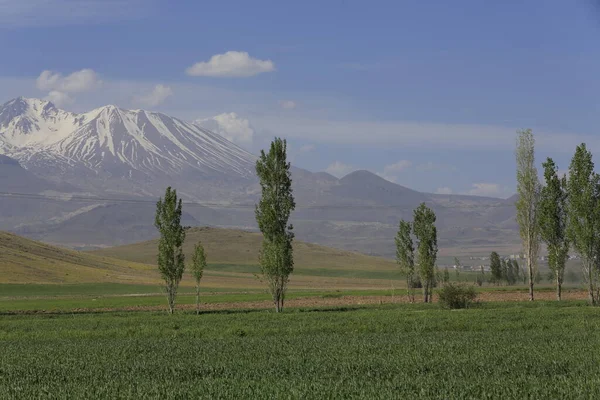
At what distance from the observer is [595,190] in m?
68.2

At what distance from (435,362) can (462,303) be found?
132 feet

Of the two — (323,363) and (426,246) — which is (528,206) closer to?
(426,246)

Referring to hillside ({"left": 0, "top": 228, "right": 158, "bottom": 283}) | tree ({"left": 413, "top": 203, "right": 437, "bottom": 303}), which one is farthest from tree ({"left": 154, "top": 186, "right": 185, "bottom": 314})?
hillside ({"left": 0, "top": 228, "right": 158, "bottom": 283})

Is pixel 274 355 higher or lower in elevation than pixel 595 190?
lower

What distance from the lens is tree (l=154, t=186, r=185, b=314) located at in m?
69.5

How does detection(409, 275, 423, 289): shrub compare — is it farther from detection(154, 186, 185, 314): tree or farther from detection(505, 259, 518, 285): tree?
detection(505, 259, 518, 285): tree

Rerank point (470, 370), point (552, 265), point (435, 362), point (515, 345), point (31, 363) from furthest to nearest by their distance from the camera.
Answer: point (552, 265) < point (515, 345) < point (31, 363) < point (435, 362) < point (470, 370)

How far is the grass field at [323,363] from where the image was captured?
2108cm

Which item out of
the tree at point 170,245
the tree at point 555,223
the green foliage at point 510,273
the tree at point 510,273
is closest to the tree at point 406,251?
the tree at point 555,223

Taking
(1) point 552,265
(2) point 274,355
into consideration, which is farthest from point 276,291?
(2) point 274,355

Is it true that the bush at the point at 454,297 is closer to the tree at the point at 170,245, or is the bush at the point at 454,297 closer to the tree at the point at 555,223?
the tree at the point at 555,223

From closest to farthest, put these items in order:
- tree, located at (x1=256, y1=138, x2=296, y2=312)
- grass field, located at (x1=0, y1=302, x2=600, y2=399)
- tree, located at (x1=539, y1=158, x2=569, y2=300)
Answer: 1. grass field, located at (x1=0, y1=302, x2=600, y2=399)
2. tree, located at (x1=256, y1=138, x2=296, y2=312)
3. tree, located at (x1=539, y1=158, x2=569, y2=300)

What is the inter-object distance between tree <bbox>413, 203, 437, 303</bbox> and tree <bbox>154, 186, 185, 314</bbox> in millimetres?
24009

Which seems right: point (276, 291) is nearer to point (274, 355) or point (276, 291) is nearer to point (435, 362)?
point (274, 355)
